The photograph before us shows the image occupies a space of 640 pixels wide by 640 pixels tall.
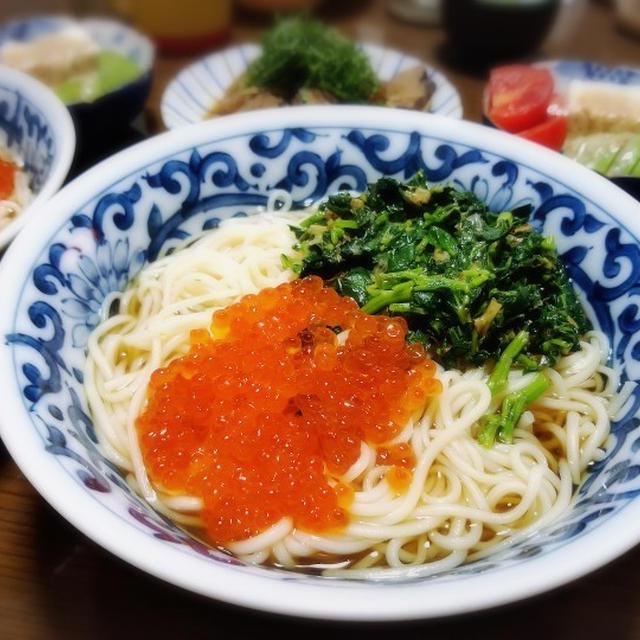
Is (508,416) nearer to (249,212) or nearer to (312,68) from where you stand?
(249,212)

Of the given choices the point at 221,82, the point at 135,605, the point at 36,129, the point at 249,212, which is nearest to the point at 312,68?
the point at 221,82

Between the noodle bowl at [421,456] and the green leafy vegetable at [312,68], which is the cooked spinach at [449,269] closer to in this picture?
the noodle bowl at [421,456]

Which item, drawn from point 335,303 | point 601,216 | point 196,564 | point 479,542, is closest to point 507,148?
point 601,216

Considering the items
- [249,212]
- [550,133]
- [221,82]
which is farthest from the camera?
[221,82]

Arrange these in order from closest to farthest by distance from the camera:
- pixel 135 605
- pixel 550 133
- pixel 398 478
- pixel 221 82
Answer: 1. pixel 135 605
2. pixel 398 478
3. pixel 550 133
4. pixel 221 82

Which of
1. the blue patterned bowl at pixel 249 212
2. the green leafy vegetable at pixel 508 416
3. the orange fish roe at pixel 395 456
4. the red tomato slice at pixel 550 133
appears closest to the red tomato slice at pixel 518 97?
the red tomato slice at pixel 550 133

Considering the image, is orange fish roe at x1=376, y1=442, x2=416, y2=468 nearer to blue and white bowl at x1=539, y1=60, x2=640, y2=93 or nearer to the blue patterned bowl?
the blue patterned bowl
